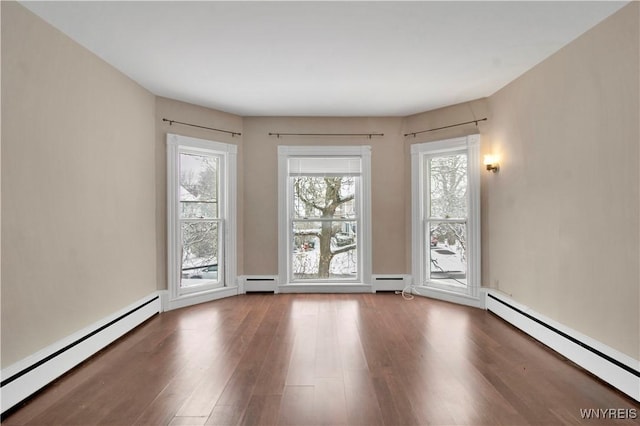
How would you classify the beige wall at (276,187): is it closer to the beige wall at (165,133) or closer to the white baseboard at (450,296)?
the white baseboard at (450,296)

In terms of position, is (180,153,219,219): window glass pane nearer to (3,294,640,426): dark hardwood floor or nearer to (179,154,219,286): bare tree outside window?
(179,154,219,286): bare tree outside window

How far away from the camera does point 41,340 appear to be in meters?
2.40

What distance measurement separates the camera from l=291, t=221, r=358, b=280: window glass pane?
5035 mm

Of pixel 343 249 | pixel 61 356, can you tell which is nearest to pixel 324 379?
pixel 61 356

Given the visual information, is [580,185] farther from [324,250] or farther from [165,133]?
[165,133]

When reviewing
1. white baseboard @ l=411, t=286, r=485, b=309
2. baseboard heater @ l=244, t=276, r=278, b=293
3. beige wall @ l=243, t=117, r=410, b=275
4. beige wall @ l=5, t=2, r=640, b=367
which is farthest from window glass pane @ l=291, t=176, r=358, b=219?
beige wall @ l=5, t=2, r=640, b=367

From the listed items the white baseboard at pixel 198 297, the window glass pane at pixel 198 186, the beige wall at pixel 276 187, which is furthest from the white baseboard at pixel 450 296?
the window glass pane at pixel 198 186

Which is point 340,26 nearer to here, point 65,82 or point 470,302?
point 65,82

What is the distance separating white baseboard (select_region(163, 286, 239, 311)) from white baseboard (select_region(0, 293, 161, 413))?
0.50 metres

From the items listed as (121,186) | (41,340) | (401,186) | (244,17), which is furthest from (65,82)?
(401,186)

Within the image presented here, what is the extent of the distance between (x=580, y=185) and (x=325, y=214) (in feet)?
10.2

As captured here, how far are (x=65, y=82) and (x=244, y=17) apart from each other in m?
1.56

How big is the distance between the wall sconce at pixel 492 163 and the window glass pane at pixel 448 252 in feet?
2.68

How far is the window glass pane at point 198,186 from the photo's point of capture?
441 cm
